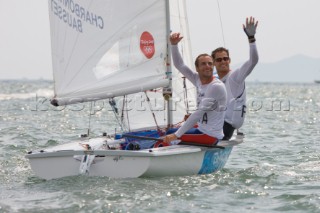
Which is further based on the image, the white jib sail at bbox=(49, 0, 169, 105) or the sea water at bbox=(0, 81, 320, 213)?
the white jib sail at bbox=(49, 0, 169, 105)

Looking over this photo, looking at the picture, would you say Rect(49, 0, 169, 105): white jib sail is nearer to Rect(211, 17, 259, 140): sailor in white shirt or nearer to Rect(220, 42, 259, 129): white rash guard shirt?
Rect(211, 17, 259, 140): sailor in white shirt

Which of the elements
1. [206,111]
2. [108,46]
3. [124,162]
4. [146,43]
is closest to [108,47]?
[108,46]

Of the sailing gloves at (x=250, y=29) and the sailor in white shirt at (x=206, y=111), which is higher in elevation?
the sailing gloves at (x=250, y=29)

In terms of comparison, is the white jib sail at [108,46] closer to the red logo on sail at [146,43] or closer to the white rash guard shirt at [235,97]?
the red logo on sail at [146,43]

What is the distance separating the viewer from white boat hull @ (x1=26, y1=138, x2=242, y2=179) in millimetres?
7707

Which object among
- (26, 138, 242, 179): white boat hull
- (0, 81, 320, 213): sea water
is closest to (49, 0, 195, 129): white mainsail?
(26, 138, 242, 179): white boat hull

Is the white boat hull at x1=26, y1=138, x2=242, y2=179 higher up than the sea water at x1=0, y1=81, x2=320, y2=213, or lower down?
higher up

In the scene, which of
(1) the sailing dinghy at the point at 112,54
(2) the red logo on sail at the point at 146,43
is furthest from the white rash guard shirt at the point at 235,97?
(2) the red logo on sail at the point at 146,43

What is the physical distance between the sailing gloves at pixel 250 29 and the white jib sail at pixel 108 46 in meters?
1.31

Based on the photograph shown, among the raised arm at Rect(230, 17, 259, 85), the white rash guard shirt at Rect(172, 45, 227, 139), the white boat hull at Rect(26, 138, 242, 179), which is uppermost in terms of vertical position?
the raised arm at Rect(230, 17, 259, 85)

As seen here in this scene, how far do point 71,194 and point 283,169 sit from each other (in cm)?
360

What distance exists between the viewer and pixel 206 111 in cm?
807

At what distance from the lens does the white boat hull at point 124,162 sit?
25.3 ft

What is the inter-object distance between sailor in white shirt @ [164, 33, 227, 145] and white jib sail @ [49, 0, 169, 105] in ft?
1.74
